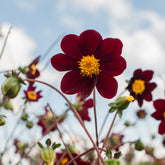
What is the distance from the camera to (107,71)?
745 mm

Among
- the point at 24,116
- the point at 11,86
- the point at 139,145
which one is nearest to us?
the point at 11,86

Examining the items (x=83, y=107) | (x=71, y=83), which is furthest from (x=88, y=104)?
(x=71, y=83)

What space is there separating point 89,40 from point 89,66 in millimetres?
63

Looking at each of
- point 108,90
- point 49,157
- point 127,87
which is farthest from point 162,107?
point 49,157

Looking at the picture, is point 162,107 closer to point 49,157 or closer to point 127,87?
point 127,87

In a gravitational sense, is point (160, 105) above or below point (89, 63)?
below

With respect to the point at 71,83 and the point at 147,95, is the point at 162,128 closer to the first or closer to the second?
the point at 147,95

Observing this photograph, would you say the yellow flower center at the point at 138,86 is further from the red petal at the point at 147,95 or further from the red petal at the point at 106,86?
the red petal at the point at 106,86

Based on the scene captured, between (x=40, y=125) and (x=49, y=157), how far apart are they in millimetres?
718

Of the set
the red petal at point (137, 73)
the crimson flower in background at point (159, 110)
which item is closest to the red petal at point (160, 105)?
the crimson flower in background at point (159, 110)

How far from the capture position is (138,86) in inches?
41.2

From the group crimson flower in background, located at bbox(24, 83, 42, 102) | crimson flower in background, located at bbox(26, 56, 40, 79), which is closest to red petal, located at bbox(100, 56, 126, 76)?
crimson flower in background, located at bbox(26, 56, 40, 79)

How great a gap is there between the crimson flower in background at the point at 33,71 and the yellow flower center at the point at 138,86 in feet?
1.17

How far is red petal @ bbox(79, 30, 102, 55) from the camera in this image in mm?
722
